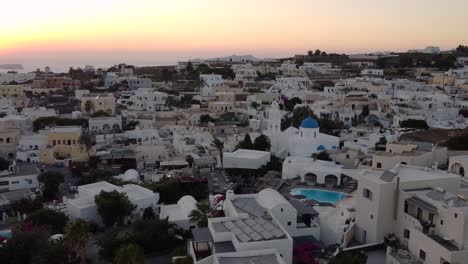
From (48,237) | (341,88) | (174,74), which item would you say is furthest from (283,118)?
(174,74)

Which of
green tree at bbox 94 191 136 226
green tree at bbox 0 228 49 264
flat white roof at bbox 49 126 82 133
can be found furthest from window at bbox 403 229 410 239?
flat white roof at bbox 49 126 82 133

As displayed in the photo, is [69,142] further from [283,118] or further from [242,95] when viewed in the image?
[242,95]

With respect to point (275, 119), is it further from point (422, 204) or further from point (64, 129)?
point (422, 204)

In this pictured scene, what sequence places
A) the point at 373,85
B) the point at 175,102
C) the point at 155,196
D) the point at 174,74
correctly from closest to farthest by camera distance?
1. the point at 155,196
2. the point at 175,102
3. the point at 373,85
4. the point at 174,74

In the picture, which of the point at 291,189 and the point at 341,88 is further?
the point at 341,88

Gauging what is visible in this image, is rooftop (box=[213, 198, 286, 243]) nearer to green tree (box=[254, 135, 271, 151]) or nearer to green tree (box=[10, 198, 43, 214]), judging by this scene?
green tree (box=[10, 198, 43, 214])

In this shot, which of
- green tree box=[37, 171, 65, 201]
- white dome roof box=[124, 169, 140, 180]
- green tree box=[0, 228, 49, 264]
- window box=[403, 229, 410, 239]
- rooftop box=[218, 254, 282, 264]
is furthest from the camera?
white dome roof box=[124, 169, 140, 180]
